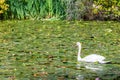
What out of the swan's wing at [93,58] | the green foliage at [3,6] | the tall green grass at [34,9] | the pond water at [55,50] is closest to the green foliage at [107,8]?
the tall green grass at [34,9]

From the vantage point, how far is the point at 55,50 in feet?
45.4

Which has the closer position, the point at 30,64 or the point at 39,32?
the point at 30,64

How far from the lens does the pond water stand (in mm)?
10508

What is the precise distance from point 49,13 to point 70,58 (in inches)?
463

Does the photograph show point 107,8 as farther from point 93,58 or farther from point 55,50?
point 93,58

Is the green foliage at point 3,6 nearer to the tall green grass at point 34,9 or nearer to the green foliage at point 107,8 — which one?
the tall green grass at point 34,9

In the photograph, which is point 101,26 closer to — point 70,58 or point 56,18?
point 56,18

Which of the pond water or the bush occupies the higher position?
the bush

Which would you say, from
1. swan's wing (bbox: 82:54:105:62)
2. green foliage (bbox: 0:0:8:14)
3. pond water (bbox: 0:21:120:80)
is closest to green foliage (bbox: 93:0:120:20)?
pond water (bbox: 0:21:120:80)

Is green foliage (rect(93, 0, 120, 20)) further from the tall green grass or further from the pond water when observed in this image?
the pond water

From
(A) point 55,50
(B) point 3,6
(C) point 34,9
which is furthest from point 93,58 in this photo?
(C) point 34,9

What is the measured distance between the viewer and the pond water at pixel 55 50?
10508mm

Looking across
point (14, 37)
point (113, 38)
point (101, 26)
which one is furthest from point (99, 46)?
point (101, 26)

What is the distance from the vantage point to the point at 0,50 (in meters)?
13.7
